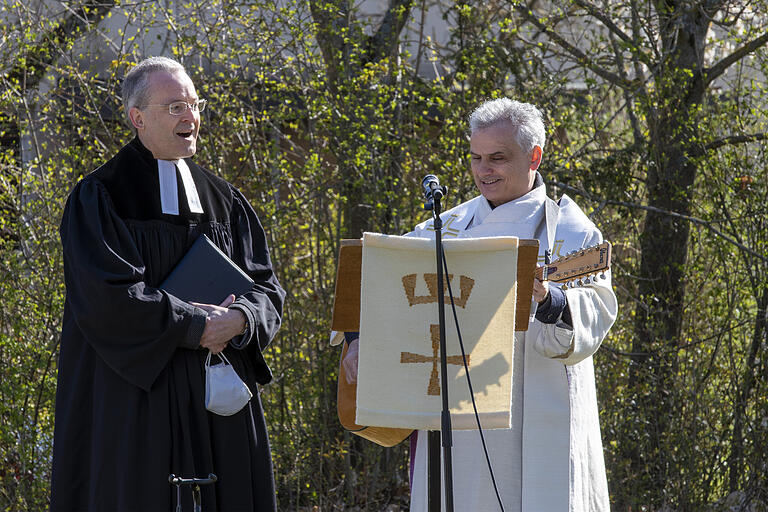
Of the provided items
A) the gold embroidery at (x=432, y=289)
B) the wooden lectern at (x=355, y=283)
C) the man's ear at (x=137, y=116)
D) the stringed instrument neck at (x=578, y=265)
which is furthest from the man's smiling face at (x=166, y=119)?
the stringed instrument neck at (x=578, y=265)

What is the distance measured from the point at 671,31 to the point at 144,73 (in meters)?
4.02

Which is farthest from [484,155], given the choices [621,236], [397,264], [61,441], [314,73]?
[621,236]

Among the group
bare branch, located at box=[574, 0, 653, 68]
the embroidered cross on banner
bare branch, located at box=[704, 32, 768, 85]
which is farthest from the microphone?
bare branch, located at box=[704, 32, 768, 85]

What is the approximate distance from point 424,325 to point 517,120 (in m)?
0.99

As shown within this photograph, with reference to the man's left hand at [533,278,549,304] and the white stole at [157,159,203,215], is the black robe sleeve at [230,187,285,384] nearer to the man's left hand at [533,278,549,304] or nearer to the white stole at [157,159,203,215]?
the white stole at [157,159,203,215]

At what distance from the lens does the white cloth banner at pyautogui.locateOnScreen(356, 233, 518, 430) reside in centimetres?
281

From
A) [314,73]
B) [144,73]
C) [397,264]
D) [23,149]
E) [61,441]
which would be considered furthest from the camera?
[23,149]

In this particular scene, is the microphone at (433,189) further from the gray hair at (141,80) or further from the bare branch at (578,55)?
the bare branch at (578,55)

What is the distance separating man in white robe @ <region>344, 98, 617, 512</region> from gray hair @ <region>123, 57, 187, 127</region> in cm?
113

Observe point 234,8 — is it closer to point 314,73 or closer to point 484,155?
point 314,73

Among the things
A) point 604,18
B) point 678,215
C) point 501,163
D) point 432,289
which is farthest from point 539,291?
point 604,18

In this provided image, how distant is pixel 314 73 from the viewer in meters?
5.87

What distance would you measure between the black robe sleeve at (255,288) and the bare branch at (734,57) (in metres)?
3.83

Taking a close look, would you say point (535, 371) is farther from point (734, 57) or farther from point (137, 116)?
point (734, 57)
